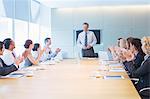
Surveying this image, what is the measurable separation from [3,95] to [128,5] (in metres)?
7.87

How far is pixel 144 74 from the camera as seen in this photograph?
379 cm

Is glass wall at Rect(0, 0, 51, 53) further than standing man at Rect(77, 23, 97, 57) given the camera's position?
Yes

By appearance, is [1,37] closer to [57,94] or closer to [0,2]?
[0,2]

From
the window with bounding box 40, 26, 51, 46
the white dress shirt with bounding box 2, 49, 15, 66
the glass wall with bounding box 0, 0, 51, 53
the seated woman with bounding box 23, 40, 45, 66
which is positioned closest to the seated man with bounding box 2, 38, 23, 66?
the white dress shirt with bounding box 2, 49, 15, 66

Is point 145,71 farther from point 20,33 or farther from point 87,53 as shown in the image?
point 20,33

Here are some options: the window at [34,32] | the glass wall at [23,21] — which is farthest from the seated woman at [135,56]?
the window at [34,32]

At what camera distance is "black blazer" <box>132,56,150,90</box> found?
3.65 meters

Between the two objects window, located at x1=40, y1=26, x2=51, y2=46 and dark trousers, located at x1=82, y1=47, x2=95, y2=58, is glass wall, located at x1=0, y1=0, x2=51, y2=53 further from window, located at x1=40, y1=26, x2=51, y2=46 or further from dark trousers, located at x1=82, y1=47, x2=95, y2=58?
dark trousers, located at x1=82, y1=47, x2=95, y2=58

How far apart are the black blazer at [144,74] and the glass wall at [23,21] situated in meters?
4.20

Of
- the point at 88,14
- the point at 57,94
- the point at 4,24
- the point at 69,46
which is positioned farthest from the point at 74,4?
the point at 57,94

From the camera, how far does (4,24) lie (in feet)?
24.5

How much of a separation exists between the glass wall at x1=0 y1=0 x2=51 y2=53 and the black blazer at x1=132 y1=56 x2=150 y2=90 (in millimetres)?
4202

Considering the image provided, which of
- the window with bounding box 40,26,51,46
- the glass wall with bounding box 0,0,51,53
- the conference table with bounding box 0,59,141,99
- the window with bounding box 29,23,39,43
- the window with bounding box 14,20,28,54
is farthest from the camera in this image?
the window with bounding box 40,26,51,46

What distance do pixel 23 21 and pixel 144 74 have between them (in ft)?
18.5
